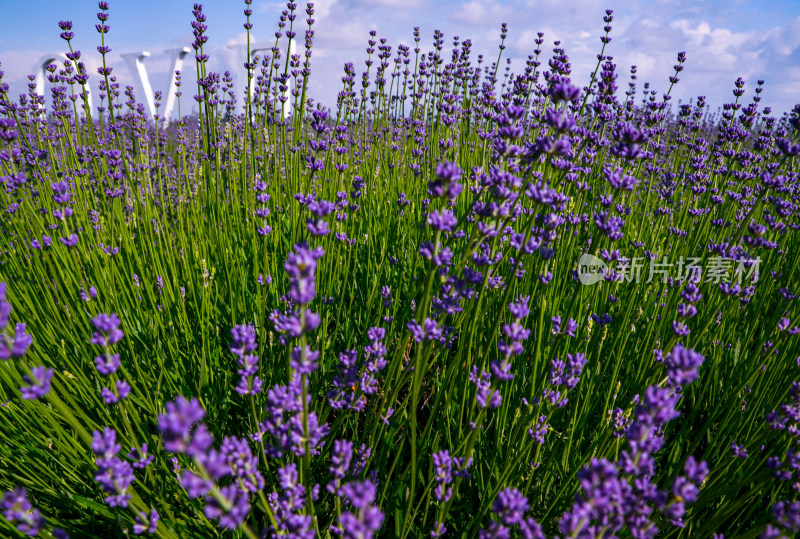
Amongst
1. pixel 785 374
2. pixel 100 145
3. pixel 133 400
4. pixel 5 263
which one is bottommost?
pixel 133 400

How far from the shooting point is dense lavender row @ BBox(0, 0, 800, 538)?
1231 millimetres

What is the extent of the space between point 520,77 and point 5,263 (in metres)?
4.38

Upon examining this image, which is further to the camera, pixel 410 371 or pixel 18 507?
pixel 410 371

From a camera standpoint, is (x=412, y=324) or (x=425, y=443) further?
(x=425, y=443)

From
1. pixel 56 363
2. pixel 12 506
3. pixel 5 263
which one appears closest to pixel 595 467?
pixel 12 506

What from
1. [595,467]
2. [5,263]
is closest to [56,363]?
[5,263]

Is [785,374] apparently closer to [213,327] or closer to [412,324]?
[412,324]

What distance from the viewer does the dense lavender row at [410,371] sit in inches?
48.5

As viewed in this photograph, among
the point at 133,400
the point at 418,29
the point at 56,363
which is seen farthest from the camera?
the point at 418,29

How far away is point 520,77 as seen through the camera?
4273 mm

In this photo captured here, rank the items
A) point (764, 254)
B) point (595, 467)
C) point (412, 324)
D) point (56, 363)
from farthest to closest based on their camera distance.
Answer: point (764, 254) < point (56, 363) < point (412, 324) < point (595, 467)

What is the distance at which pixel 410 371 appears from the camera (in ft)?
6.59

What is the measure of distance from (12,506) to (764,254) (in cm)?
511

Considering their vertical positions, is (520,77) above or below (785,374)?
above
